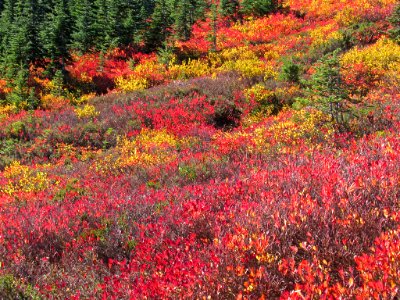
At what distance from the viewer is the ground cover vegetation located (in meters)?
3.32

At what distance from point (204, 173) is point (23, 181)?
5463 millimetres

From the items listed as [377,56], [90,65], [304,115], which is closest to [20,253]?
[304,115]

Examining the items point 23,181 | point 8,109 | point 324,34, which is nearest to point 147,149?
point 23,181

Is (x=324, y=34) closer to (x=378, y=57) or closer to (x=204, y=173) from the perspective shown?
(x=378, y=57)

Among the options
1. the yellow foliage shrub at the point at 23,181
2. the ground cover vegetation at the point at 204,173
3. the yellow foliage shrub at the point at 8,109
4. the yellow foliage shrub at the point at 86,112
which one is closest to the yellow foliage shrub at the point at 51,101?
the ground cover vegetation at the point at 204,173

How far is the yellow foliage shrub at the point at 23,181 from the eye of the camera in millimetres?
8742

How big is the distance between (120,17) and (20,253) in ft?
103

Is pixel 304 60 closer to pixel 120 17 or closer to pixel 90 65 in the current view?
pixel 90 65

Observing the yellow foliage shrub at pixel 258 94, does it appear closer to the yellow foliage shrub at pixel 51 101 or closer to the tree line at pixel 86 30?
the yellow foliage shrub at pixel 51 101

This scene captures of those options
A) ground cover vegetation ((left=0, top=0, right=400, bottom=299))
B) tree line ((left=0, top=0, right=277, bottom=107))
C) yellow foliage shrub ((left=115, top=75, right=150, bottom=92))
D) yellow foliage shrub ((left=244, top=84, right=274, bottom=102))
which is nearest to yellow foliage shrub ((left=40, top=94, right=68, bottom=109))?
ground cover vegetation ((left=0, top=0, right=400, bottom=299))

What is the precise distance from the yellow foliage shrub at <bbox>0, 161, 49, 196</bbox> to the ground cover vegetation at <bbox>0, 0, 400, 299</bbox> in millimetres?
61

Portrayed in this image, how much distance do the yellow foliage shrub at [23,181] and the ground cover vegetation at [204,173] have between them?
0.06 m

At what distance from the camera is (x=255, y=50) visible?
89.2ft

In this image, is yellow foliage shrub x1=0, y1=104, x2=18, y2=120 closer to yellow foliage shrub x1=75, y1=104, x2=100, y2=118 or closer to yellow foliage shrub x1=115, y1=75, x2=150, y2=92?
yellow foliage shrub x1=75, y1=104, x2=100, y2=118
